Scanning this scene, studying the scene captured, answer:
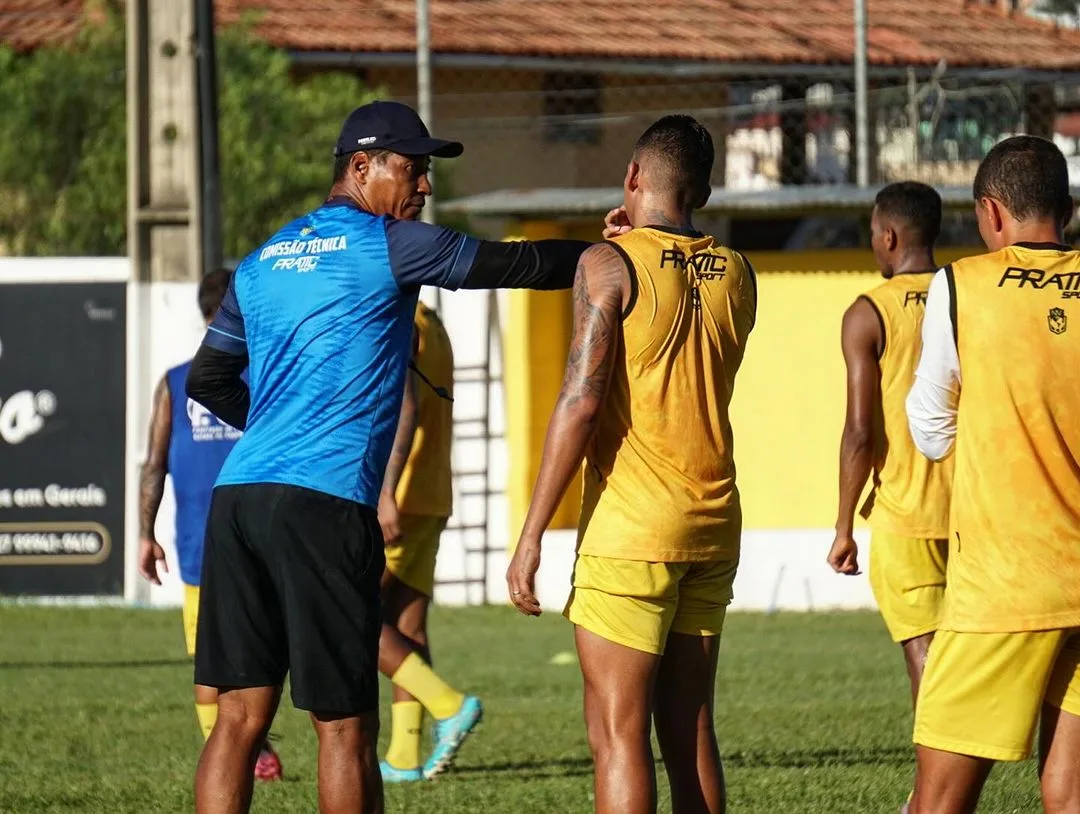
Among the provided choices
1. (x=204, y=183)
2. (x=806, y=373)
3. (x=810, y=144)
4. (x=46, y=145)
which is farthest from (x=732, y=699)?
(x=46, y=145)

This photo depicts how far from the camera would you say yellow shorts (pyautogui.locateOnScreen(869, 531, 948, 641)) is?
7.17 m

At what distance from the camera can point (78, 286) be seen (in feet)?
50.1

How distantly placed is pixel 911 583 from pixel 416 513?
7.67ft

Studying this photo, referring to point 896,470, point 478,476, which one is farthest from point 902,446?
point 478,476

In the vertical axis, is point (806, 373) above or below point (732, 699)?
above

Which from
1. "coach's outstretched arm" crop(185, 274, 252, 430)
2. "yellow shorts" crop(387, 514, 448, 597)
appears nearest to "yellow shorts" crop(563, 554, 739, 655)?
"coach's outstretched arm" crop(185, 274, 252, 430)

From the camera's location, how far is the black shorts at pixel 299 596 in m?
5.41

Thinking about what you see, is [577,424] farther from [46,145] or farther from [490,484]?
[46,145]

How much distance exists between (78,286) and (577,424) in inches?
415

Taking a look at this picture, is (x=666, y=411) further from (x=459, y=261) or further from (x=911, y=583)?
(x=911, y=583)

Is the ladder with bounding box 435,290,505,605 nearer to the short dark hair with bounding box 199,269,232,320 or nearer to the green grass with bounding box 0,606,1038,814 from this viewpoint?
the green grass with bounding box 0,606,1038,814

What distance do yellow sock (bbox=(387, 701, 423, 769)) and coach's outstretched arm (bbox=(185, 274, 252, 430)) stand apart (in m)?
2.31

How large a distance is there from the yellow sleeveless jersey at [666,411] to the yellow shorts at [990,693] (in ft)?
2.72

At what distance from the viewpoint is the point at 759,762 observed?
8414 millimetres
